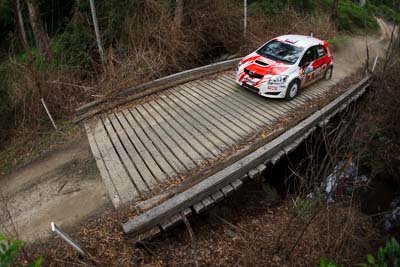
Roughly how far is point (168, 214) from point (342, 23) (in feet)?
61.0

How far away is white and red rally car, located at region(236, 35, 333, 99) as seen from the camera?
8.58 m

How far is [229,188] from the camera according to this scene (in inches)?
235

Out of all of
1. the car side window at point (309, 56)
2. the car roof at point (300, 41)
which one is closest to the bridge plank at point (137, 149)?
the car side window at point (309, 56)

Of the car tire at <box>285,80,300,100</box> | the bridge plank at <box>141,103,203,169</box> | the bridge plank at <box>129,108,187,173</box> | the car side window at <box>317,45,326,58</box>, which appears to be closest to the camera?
the bridge plank at <box>129,108,187,173</box>

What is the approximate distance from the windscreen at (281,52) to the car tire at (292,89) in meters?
0.68

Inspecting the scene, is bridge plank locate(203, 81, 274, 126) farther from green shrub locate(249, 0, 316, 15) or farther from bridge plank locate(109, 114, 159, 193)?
green shrub locate(249, 0, 316, 15)

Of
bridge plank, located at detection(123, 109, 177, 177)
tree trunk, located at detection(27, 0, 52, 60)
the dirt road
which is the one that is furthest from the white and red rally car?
tree trunk, located at detection(27, 0, 52, 60)

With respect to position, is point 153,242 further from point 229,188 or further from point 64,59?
point 64,59

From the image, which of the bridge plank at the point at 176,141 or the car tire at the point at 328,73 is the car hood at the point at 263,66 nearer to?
the car tire at the point at 328,73

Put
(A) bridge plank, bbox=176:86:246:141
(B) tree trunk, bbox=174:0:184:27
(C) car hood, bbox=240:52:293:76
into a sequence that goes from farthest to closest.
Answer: (B) tree trunk, bbox=174:0:184:27 < (C) car hood, bbox=240:52:293:76 < (A) bridge plank, bbox=176:86:246:141

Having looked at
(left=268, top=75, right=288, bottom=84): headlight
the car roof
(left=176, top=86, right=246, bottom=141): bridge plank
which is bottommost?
(left=176, top=86, right=246, bottom=141): bridge plank

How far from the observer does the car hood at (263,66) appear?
8.54 metres

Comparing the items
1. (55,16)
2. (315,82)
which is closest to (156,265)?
(315,82)

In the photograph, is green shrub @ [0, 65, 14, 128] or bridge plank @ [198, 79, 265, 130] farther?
green shrub @ [0, 65, 14, 128]
